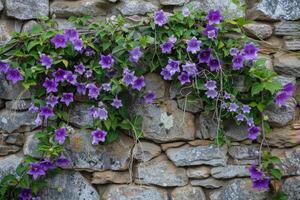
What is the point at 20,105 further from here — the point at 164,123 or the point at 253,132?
the point at 253,132

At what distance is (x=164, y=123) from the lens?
2.43m

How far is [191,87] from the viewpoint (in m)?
2.42

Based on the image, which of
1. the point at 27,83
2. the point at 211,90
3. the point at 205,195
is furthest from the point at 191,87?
the point at 27,83

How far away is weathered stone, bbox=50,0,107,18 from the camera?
2436 mm

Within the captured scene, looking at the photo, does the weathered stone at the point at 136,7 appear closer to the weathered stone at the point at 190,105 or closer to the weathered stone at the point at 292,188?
the weathered stone at the point at 190,105

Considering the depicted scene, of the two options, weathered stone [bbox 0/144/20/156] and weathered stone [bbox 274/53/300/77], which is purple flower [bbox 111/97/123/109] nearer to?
weathered stone [bbox 0/144/20/156]

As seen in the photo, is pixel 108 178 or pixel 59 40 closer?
pixel 59 40

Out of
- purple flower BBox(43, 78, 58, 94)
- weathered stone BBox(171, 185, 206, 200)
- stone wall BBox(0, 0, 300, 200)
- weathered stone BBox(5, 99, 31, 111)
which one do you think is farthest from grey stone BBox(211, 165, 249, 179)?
weathered stone BBox(5, 99, 31, 111)

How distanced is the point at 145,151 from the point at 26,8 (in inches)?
37.6

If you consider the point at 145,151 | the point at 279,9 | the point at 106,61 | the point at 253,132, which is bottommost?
the point at 145,151

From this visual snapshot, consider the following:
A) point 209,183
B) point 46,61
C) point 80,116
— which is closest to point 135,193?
point 209,183

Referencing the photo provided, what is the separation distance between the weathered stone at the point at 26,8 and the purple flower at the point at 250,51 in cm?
103

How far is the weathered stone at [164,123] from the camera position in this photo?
243 cm

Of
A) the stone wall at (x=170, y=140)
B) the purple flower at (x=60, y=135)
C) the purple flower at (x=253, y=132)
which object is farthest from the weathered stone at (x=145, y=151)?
the purple flower at (x=253, y=132)
